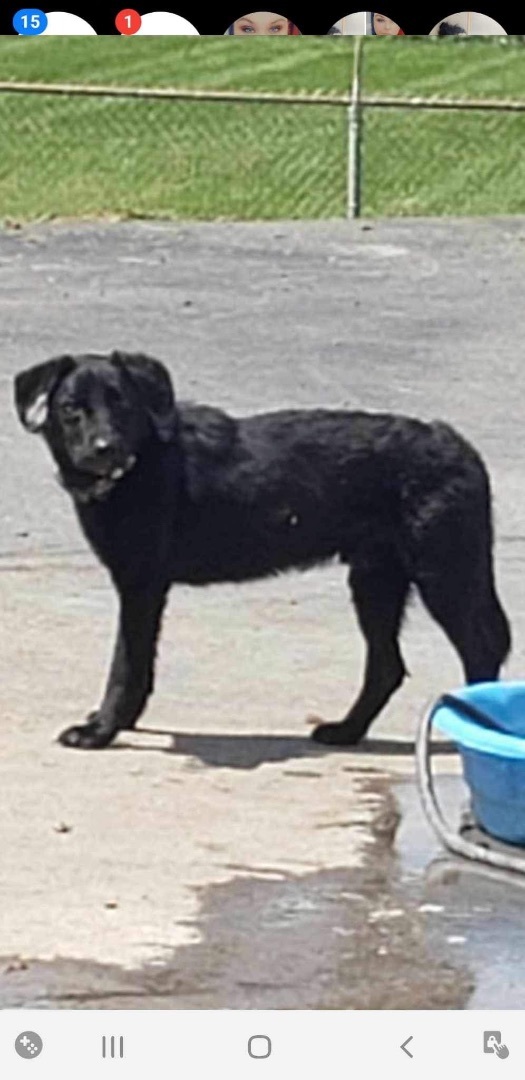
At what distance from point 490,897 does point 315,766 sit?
967 millimetres

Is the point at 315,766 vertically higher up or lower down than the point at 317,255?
lower down

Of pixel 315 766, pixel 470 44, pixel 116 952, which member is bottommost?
pixel 315 766

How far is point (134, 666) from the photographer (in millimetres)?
6105

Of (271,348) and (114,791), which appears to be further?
(271,348)

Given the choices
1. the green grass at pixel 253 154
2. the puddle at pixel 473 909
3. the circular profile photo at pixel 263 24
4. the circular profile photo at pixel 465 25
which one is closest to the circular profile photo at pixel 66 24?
the circular profile photo at pixel 263 24

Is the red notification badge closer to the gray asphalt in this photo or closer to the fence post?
the gray asphalt

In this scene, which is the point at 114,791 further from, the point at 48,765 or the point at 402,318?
the point at 402,318

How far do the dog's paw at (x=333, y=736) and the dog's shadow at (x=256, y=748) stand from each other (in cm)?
1

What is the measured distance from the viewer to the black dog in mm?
6020

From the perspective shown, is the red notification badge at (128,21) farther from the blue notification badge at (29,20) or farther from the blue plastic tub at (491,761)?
the blue plastic tub at (491,761)

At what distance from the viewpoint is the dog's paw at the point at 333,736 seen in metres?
6.05

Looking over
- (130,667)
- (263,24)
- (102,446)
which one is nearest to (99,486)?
(102,446)
